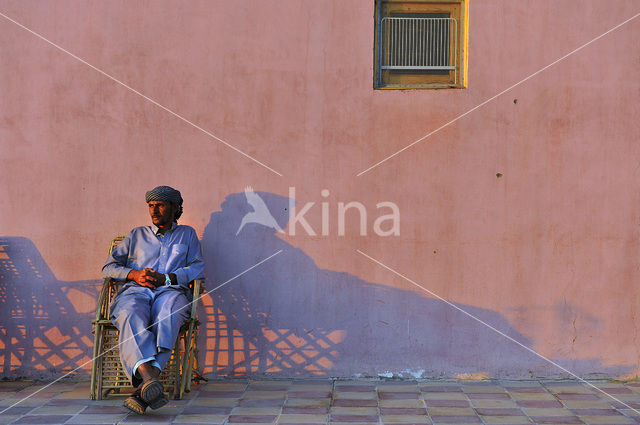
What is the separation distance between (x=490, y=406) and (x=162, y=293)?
2.25 m

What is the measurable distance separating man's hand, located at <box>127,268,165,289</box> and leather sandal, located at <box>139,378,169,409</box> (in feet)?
2.48

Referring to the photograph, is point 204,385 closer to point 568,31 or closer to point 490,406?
point 490,406

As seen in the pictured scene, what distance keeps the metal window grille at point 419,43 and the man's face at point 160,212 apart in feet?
6.32

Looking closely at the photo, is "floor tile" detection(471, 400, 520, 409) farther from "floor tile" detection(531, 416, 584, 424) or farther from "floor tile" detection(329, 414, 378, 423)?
"floor tile" detection(329, 414, 378, 423)

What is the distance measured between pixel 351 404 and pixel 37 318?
2.45 meters

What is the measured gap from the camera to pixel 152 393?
12.7 ft

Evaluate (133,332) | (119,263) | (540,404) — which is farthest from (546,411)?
(119,263)

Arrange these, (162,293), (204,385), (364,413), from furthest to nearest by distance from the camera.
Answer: (204,385)
(162,293)
(364,413)

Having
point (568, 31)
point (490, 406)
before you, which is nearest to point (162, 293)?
point (490, 406)

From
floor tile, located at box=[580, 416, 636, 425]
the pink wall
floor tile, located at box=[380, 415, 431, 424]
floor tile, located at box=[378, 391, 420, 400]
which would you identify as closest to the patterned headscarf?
the pink wall

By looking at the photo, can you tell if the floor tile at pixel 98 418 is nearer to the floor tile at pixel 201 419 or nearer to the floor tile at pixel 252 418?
the floor tile at pixel 201 419

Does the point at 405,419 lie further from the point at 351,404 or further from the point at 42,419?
the point at 42,419

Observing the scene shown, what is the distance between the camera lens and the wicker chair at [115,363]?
14.2 ft

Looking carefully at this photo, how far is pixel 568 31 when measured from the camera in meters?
4.89
